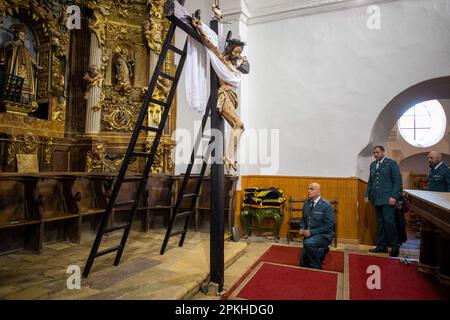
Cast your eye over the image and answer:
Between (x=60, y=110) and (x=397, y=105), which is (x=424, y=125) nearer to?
(x=397, y=105)

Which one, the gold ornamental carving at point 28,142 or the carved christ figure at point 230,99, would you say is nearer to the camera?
the carved christ figure at point 230,99

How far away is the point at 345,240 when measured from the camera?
5168mm

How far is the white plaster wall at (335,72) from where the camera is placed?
499cm

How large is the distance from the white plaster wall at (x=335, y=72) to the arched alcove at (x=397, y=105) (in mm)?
159

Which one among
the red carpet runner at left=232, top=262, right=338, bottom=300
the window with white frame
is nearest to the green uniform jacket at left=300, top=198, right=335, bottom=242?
the red carpet runner at left=232, top=262, right=338, bottom=300

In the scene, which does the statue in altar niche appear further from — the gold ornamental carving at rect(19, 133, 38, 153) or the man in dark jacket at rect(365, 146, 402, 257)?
the man in dark jacket at rect(365, 146, 402, 257)

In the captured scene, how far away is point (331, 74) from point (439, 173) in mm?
2428

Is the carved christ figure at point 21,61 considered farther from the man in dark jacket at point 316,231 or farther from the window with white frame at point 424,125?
the window with white frame at point 424,125

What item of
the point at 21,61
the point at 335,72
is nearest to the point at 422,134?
the point at 335,72

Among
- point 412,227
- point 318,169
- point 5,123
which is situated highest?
point 5,123

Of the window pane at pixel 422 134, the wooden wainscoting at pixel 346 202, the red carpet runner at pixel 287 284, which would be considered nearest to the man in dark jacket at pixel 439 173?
the wooden wainscoting at pixel 346 202
